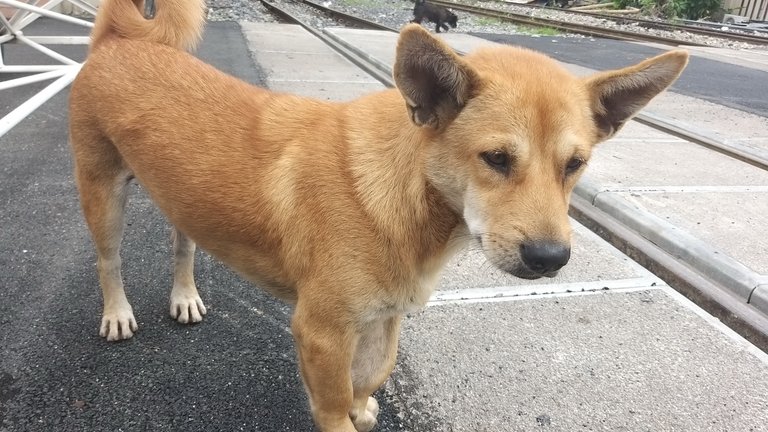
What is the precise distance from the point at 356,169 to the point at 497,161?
52cm

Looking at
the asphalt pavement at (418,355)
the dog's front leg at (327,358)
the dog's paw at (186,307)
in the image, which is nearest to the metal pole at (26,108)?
the asphalt pavement at (418,355)

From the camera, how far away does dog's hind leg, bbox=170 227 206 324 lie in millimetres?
2977

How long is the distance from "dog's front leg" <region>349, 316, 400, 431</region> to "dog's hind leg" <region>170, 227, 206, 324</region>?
101 centimetres

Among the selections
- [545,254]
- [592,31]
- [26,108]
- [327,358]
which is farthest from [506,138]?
[592,31]

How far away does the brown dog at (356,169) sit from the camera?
6.17ft

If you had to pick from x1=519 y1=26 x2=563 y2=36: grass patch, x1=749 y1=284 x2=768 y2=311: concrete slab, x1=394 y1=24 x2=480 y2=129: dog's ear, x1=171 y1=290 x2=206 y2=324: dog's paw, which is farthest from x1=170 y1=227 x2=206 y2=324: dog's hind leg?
x1=519 y1=26 x2=563 y2=36: grass patch

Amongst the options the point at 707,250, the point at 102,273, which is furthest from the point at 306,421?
the point at 707,250

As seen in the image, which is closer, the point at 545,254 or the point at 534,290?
the point at 545,254

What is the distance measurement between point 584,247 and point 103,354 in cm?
285

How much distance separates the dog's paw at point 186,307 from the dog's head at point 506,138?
63.9 inches

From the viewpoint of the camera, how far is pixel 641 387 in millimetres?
2521

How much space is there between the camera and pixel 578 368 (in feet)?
8.62

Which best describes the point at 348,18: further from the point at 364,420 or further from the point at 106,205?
the point at 364,420

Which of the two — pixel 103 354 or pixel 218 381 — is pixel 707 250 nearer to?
pixel 218 381
